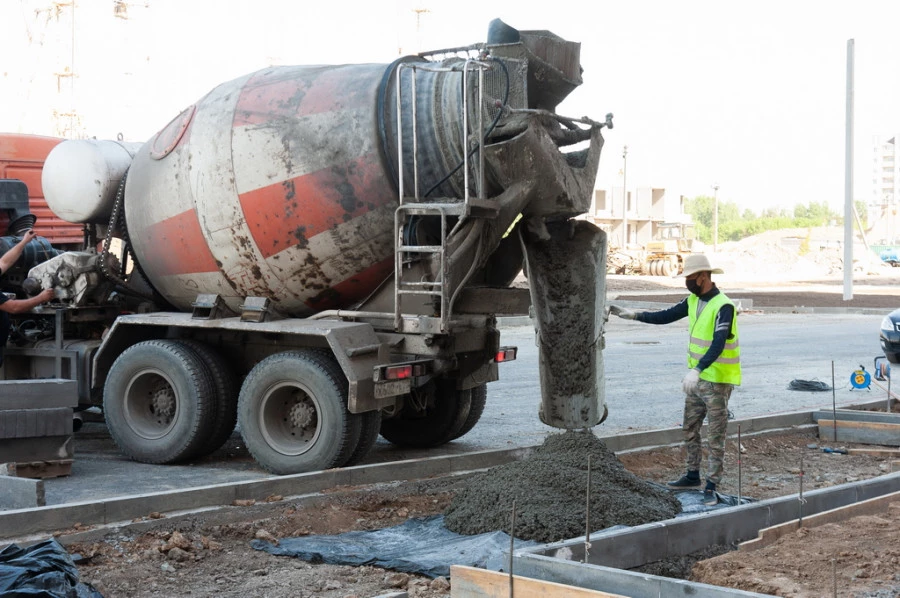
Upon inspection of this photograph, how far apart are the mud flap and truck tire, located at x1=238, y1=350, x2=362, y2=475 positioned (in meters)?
1.54

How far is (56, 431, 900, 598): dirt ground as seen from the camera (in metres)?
5.40

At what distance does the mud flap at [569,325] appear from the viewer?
27.9ft

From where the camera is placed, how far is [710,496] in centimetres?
759

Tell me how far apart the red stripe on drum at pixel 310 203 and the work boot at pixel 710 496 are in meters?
3.15

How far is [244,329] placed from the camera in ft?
29.0

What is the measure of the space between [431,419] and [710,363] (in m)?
3.09

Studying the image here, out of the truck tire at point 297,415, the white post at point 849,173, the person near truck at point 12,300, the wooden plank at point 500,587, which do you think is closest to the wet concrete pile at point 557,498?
the truck tire at point 297,415

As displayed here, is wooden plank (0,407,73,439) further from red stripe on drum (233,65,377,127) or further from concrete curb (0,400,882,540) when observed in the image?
red stripe on drum (233,65,377,127)

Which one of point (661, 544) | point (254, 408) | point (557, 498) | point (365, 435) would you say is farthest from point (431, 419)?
point (661, 544)

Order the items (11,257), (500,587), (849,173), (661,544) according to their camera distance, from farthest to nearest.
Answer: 1. (849,173)
2. (11,257)
3. (661,544)
4. (500,587)

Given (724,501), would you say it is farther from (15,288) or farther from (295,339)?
(15,288)

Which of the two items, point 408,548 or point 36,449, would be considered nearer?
point 408,548

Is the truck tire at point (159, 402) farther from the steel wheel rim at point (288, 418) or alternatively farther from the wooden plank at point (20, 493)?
the wooden plank at point (20, 493)

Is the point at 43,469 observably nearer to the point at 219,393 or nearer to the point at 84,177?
the point at 219,393
